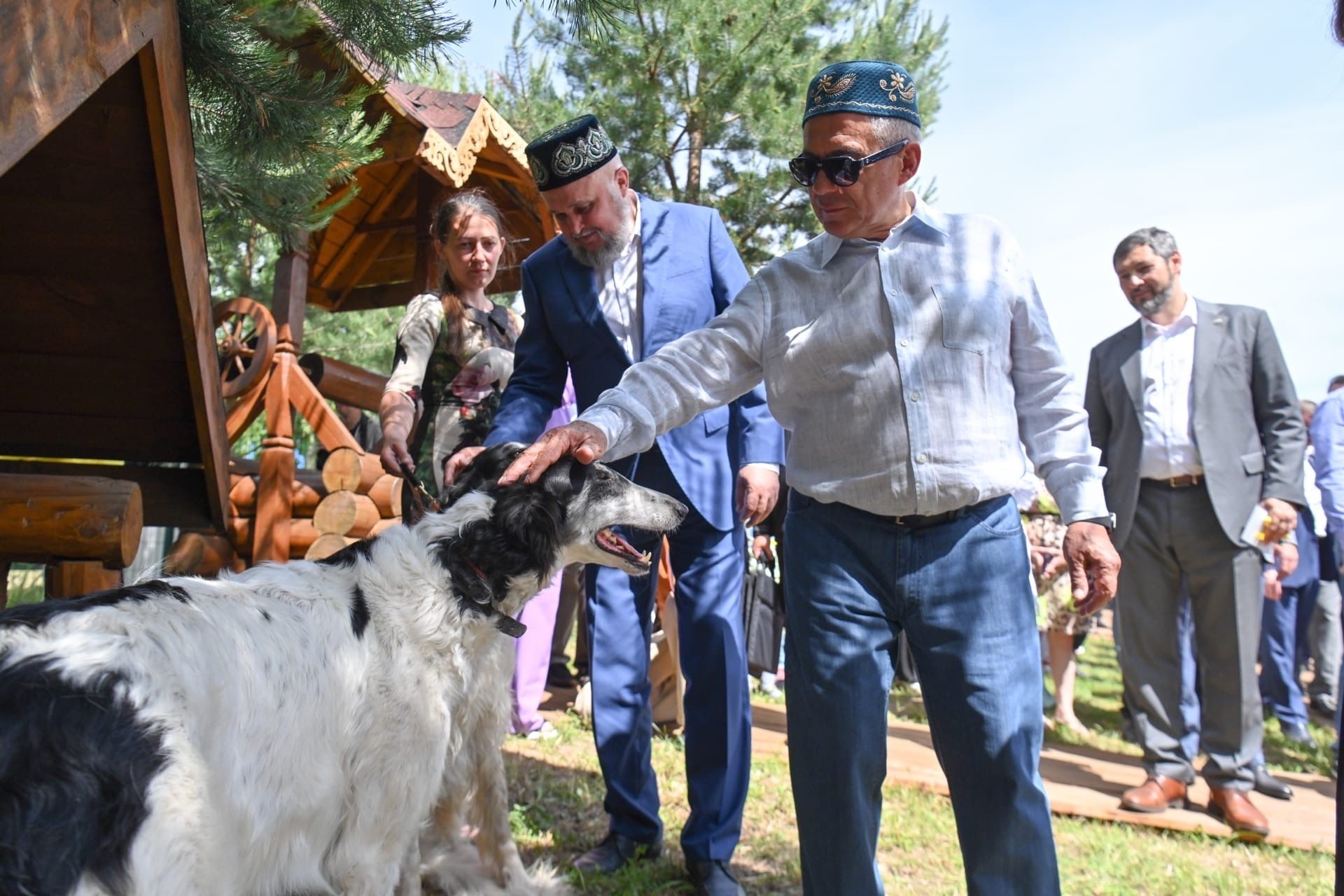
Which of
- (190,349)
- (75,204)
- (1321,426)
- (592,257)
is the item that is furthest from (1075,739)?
(75,204)

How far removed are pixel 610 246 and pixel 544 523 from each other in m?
1.22

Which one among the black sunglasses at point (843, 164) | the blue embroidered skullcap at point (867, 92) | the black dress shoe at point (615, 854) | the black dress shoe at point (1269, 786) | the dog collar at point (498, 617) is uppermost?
the blue embroidered skullcap at point (867, 92)

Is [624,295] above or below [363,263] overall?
below

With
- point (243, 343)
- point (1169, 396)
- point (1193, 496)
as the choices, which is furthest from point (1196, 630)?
point (243, 343)

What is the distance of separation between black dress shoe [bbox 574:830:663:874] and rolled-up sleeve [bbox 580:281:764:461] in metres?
Answer: 1.76

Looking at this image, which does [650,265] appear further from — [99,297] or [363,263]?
[363,263]

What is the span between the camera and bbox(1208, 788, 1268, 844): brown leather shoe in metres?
4.79

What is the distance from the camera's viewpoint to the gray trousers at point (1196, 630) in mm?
5023

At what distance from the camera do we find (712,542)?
3.81 meters

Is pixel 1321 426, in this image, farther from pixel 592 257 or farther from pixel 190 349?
pixel 190 349

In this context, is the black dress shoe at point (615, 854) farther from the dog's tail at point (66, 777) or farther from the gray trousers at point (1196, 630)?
the gray trousers at point (1196, 630)

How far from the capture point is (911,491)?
2.52 meters

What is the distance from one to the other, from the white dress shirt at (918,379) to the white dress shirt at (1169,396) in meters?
3.03

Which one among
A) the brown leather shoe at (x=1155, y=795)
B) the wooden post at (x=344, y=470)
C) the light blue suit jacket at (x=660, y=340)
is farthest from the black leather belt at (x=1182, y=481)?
the wooden post at (x=344, y=470)
